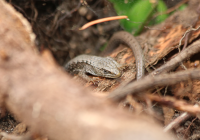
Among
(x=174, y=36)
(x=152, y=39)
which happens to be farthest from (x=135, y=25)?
(x=174, y=36)

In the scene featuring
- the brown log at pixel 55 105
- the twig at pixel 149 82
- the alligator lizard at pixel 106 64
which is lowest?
the alligator lizard at pixel 106 64

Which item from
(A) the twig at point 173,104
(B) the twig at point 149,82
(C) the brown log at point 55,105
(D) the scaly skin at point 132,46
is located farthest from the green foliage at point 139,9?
(C) the brown log at point 55,105

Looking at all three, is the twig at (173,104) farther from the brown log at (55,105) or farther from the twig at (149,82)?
the brown log at (55,105)

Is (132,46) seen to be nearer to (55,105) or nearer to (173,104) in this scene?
(173,104)

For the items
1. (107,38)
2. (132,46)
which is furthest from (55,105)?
(107,38)

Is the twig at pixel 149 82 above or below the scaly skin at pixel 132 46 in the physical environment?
above
